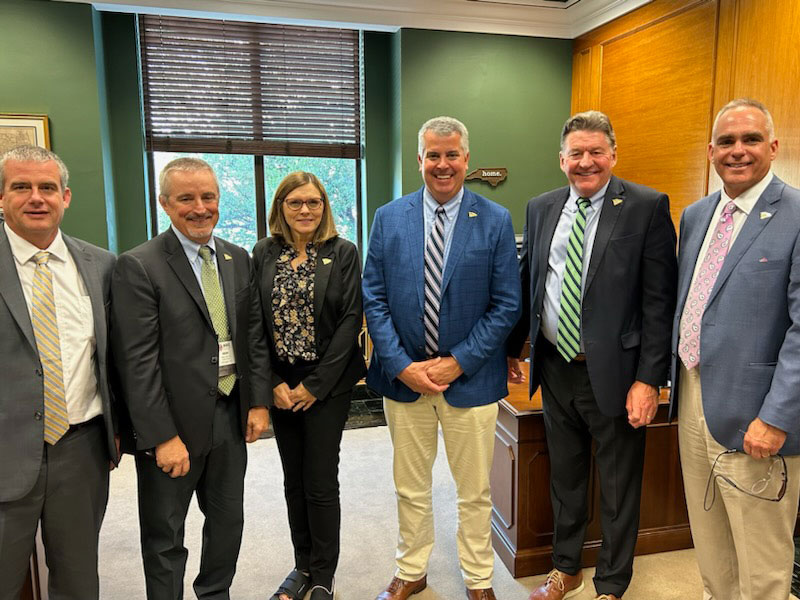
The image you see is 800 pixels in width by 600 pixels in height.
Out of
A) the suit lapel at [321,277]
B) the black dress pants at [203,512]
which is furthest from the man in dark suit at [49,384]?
the suit lapel at [321,277]

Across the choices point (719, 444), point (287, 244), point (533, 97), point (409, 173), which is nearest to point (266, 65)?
point (409, 173)

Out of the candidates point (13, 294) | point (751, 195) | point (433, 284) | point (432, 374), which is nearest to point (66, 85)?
point (13, 294)

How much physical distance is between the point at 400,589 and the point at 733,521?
1.24 meters

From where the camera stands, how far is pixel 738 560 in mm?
1835

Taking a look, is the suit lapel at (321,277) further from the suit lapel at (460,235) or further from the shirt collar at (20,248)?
the shirt collar at (20,248)

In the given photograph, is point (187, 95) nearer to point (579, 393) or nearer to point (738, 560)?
point (579, 393)

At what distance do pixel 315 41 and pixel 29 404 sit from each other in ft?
14.6

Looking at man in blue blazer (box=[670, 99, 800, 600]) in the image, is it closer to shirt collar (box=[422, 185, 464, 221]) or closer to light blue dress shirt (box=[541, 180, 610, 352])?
light blue dress shirt (box=[541, 180, 610, 352])

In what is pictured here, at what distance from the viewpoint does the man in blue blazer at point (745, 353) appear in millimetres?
1643

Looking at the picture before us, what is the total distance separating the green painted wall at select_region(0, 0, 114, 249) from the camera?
3941 mm

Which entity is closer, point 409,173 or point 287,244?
point 287,244

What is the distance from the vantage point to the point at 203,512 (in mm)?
1950

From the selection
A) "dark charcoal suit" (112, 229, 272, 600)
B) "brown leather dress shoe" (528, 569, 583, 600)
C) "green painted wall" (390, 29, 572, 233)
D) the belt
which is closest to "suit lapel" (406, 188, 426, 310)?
"dark charcoal suit" (112, 229, 272, 600)

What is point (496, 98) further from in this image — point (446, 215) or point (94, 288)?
point (94, 288)
